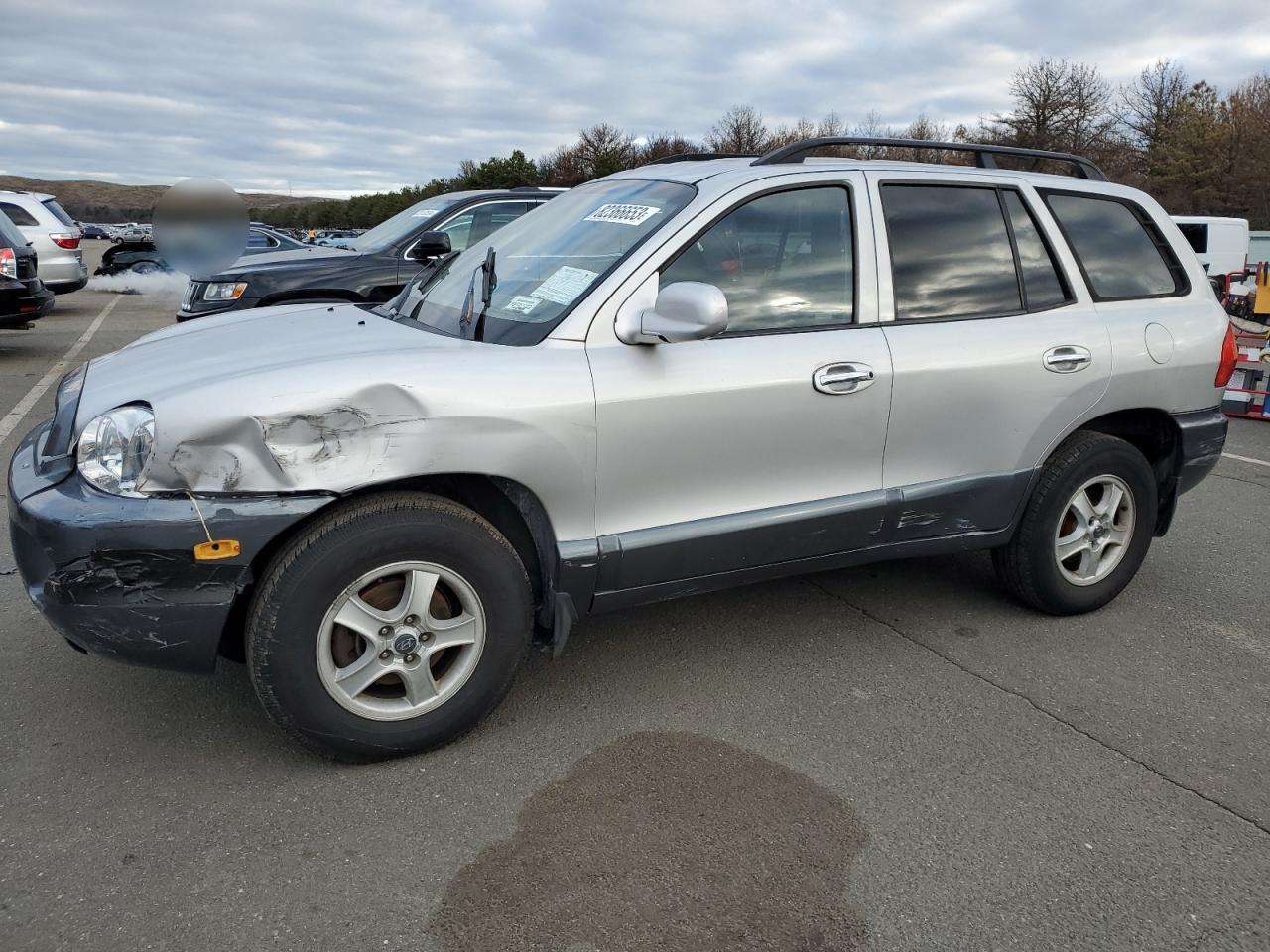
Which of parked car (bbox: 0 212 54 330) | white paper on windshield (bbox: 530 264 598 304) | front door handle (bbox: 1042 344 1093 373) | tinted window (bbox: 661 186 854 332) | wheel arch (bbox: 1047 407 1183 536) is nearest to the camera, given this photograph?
white paper on windshield (bbox: 530 264 598 304)

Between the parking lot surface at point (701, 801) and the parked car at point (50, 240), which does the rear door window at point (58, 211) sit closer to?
the parked car at point (50, 240)

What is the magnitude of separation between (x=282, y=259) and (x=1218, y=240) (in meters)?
17.5

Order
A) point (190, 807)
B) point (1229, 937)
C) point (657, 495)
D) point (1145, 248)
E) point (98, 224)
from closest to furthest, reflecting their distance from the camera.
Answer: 1. point (1229, 937)
2. point (190, 807)
3. point (657, 495)
4. point (1145, 248)
5. point (98, 224)

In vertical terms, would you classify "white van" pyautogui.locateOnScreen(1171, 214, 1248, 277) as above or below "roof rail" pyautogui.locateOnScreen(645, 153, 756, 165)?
below

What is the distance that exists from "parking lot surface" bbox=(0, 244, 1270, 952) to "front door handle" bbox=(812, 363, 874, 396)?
3.47 feet

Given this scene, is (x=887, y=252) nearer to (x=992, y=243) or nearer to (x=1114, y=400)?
(x=992, y=243)

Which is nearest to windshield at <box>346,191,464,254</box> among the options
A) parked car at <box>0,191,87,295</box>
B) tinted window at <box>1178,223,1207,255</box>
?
parked car at <box>0,191,87,295</box>

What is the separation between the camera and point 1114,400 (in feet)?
12.9

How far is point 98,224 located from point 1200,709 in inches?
2968

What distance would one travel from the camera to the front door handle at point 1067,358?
373 cm

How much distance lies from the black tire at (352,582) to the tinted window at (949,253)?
68.6 inches

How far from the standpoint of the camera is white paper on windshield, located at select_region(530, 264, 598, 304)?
313 cm

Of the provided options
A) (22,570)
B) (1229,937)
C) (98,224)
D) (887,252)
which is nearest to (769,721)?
(1229,937)

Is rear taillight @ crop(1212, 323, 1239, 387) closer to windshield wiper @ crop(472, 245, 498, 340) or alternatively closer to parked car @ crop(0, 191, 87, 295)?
windshield wiper @ crop(472, 245, 498, 340)
